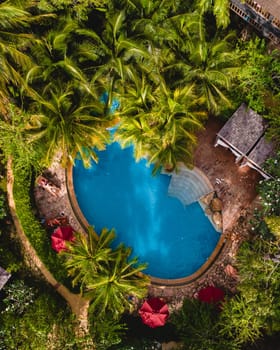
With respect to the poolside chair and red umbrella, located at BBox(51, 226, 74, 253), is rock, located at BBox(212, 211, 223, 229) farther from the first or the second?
the poolside chair

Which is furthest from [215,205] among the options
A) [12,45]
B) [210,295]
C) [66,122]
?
[12,45]

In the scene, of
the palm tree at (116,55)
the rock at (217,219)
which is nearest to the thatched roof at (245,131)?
the rock at (217,219)

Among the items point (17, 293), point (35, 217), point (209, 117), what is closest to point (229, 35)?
point (209, 117)

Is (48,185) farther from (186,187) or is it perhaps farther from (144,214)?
(186,187)

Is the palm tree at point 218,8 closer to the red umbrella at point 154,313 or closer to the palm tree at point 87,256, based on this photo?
the palm tree at point 87,256

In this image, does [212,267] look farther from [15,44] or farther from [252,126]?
[15,44]

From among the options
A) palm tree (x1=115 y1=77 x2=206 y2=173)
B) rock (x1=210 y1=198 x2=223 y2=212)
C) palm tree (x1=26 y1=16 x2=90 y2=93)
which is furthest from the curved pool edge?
palm tree (x1=26 y1=16 x2=90 y2=93)
